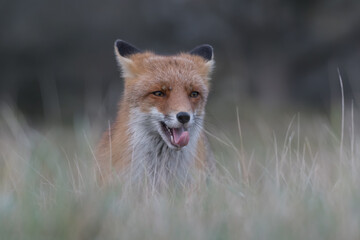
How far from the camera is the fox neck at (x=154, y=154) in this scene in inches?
260

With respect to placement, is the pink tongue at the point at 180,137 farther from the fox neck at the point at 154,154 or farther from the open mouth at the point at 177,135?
the fox neck at the point at 154,154

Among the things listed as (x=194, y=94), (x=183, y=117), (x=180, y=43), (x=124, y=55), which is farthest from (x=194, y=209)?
(x=180, y=43)

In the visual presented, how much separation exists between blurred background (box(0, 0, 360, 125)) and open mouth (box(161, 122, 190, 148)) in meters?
12.0

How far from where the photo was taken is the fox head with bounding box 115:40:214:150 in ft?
21.0

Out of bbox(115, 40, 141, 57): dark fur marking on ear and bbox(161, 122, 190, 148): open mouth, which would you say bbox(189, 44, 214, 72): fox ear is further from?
bbox(161, 122, 190, 148): open mouth

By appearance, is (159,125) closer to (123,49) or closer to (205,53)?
(123,49)

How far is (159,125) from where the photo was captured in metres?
6.55

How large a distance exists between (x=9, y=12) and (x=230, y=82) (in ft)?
23.8

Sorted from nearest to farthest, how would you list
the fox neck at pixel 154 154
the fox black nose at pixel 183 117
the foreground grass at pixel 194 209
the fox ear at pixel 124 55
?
the foreground grass at pixel 194 209 → the fox black nose at pixel 183 117 → the fox neck at pixel 154 154 → the fox ear at pixel 124 55

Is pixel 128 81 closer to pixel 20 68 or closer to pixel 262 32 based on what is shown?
pixel 262 32

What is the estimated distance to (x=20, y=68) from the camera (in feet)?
67.9

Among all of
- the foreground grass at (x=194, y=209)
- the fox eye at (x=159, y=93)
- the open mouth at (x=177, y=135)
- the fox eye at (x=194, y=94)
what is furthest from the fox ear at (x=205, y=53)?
the foreground grass at (x=194, y=209)

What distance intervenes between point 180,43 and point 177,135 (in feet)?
44.8

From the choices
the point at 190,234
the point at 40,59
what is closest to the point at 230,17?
the point at 40,59
